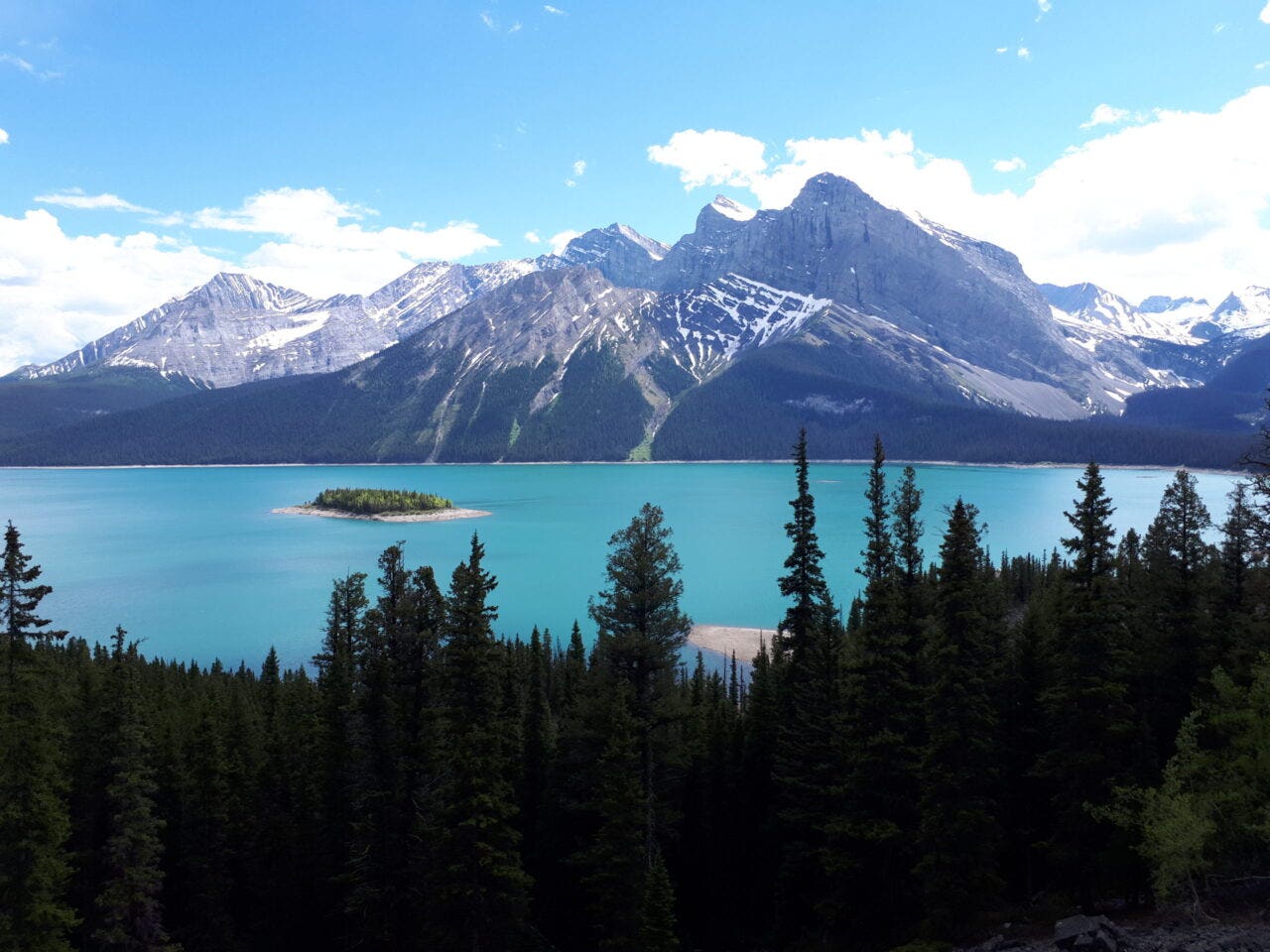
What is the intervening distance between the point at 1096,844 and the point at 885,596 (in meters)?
10.3

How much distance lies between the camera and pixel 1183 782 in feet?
78.0

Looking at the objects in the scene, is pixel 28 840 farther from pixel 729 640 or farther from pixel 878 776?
pixel 729 640

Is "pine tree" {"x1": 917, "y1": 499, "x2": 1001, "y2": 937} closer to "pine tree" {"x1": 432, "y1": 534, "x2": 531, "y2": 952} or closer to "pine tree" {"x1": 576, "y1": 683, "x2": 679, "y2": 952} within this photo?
"pine tree" {"x1": 576, "y1": 683, "x2": 679, "y2": 952}

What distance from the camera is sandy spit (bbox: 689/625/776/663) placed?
327 feet

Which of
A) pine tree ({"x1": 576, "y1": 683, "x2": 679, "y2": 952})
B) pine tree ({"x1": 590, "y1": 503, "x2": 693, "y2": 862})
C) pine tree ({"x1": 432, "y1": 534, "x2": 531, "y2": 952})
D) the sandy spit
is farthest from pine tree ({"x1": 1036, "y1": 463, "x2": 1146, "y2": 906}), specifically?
the sandy spit

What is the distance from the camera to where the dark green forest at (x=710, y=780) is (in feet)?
80.7

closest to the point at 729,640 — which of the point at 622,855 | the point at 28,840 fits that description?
the point at 622,855

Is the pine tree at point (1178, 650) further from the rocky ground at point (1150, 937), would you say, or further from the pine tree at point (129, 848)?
the pine tree at point (129, 848)

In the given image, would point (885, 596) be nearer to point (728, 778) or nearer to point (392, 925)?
point (728, 778)

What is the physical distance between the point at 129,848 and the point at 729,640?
80530 millimetres

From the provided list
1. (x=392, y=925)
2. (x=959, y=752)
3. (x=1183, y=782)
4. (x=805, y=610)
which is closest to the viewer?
(x=1183, y=782)

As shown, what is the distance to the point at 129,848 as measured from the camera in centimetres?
3102

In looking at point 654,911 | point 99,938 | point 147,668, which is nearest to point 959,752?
point 654,911

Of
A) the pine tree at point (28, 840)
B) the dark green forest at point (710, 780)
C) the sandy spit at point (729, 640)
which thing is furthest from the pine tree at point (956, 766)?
the sandy spit at point (729, 640)
